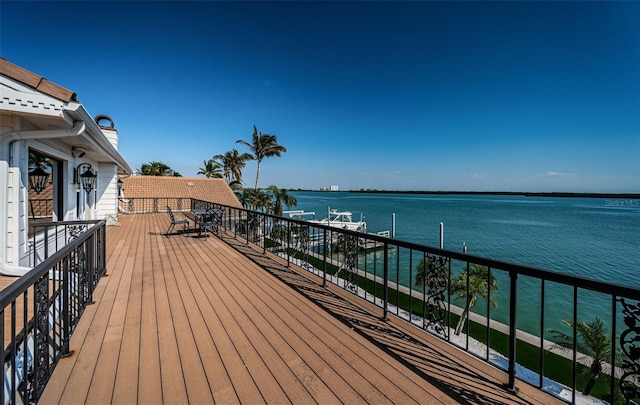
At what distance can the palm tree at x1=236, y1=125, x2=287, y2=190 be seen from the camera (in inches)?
1087

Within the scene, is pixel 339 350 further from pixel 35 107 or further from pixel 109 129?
pixel 109 129

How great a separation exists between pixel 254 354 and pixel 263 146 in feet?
88.8

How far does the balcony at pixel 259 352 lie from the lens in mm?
1779

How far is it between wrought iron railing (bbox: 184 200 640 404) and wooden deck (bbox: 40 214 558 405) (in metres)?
0.31

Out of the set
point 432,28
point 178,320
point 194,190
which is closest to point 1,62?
point 178,320

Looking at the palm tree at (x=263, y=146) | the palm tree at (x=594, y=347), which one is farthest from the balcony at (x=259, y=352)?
the palm tree at (x=263, y=146)

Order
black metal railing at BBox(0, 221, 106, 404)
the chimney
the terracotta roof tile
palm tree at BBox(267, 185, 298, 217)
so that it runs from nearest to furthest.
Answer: black metal railing at BBox(0, 221, 106, 404) < the chimney < the terracotta roof tile < palm tree at BBox(267, 185, 298, 217)

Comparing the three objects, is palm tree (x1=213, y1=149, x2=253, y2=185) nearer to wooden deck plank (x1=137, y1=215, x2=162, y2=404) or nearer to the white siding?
the white siding

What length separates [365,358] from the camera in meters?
2.20

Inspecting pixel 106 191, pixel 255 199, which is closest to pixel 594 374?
pixel 106 191

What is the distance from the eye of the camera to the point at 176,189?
18.3 meters

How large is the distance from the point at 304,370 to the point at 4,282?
3964mm

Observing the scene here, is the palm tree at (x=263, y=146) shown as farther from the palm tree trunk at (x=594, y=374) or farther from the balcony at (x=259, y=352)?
the palm tree trunk at (x=594, y=374)

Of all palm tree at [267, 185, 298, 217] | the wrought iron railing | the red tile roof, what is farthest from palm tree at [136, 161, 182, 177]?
the red tile roof
